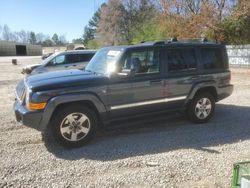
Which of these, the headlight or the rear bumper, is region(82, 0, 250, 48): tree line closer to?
the rear bumper

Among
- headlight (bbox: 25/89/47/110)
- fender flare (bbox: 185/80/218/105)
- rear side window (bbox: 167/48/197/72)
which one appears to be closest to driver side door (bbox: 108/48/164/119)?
rear side window (bbox: 167/48/197/72)

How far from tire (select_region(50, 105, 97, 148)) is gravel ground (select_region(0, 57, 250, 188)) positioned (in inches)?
7.0

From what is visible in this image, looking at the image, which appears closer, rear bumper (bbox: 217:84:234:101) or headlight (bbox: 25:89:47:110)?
headlight (bbox: 25:89:47:110)

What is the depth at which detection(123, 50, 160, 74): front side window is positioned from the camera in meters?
5.76

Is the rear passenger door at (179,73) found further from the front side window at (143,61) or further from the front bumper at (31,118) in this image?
the front bumper at (31,118)

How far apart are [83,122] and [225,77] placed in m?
3.67

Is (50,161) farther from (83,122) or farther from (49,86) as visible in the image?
(49,86)

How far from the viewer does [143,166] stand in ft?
14.8

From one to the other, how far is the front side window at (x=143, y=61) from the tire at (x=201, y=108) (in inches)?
49.4

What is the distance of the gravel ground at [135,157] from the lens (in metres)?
4.10

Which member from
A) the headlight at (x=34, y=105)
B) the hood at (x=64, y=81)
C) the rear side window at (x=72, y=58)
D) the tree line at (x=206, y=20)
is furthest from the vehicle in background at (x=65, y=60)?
the tree line at (x=206, y=20)

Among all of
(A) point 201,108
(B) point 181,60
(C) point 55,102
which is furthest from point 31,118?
(A) point 201,108

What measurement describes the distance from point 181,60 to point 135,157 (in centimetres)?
256

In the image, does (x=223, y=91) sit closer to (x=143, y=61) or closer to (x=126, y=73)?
(x=143, y=61)
